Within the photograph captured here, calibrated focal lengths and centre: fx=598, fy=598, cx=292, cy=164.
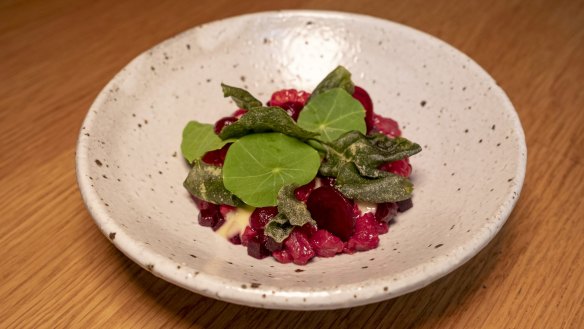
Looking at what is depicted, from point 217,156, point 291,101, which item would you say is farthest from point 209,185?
point 291,101

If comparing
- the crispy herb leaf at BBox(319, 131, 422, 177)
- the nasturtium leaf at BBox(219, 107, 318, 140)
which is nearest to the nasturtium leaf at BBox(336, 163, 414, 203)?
the crispy herb leaf at BBox(319, 131, 422, 177)

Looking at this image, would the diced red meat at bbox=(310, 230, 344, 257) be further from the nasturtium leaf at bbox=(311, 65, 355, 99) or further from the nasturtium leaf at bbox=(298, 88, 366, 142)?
the nasturtium leaf at bbox=(311, 65, 355, 99)

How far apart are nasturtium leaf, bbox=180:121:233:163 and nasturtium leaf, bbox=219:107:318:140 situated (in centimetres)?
5

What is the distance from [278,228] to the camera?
1.24 metres

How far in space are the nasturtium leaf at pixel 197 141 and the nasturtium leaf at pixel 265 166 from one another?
0.25ft

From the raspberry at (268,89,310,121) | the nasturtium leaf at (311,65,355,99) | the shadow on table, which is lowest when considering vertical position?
the shadow on table

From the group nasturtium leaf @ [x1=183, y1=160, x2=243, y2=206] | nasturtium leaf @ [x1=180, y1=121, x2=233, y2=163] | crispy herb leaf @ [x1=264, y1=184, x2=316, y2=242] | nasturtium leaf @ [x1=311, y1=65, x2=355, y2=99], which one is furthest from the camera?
nasturtium leaf @ [x1=311, y1=65, x2=355, y2=99]

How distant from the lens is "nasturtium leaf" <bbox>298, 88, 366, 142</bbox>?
149 cm

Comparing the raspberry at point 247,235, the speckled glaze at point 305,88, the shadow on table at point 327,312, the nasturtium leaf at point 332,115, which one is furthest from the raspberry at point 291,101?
the shadow on table at point 327,312

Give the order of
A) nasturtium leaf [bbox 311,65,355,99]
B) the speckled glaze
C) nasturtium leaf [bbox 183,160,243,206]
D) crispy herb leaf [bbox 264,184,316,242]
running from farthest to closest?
1. nasturtium leaf [bbox 311,65,355,99]
2. nasturtium leaf [bbox 183,160,243,206]
3. crispy herb leaf [bbox 264,184,316,242]
4. the speckled glaze

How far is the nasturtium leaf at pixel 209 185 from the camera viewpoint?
4.35ft

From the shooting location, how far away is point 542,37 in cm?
220

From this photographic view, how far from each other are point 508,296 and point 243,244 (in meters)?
0.60

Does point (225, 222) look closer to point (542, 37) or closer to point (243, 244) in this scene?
point (243, 244)
